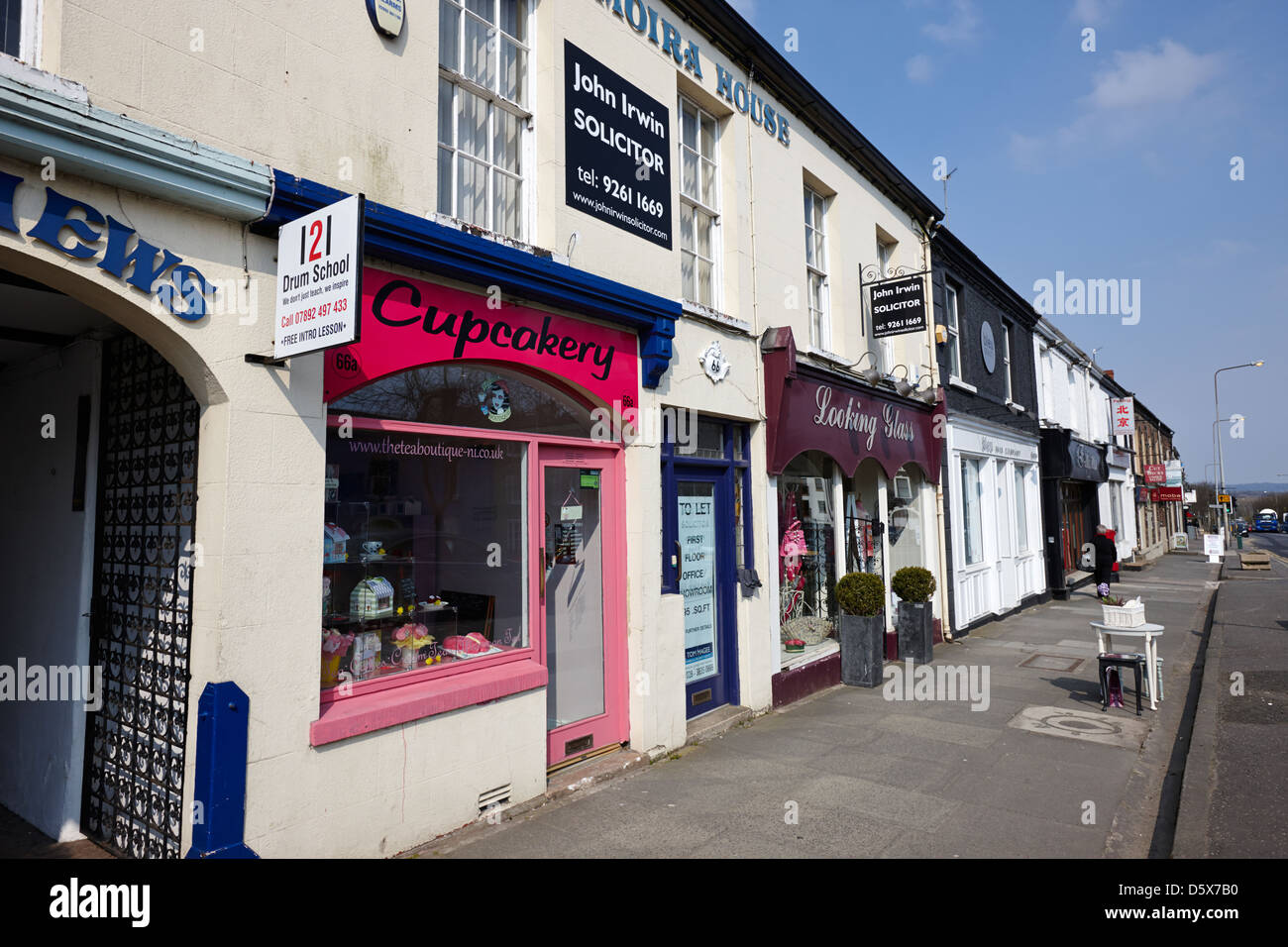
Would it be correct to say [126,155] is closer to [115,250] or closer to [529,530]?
[115,250]

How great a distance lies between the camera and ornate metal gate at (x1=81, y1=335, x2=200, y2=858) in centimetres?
411

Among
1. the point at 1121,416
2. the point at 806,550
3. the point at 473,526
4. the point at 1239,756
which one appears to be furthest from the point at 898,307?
the point at 1121,416

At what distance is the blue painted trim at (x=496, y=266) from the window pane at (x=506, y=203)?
446mm

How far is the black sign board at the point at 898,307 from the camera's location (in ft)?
32.7

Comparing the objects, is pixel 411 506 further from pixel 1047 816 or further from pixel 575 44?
pixel 1047 816

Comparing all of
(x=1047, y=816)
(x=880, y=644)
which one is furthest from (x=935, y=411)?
(x=1047, y=816)

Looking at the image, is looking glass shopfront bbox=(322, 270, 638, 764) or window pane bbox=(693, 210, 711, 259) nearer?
looking glass shopfront bbox=(322, 270, 638, 764)

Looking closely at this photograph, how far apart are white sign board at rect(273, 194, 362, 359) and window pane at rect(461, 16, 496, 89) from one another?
2353 millimetres

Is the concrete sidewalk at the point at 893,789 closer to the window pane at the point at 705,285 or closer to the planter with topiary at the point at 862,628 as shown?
the planter with topiary at the point at 862,628

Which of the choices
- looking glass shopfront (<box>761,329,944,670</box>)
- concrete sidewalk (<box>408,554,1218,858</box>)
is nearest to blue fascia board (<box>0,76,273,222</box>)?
concrete sidewalk (<box>408,554,1218,858</box>)

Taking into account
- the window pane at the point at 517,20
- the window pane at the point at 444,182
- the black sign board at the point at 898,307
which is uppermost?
the window pane at the point at 517,20

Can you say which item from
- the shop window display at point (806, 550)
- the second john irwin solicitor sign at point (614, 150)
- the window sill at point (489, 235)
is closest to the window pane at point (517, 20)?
the second john irwin solicitor sign at point (614, 150)

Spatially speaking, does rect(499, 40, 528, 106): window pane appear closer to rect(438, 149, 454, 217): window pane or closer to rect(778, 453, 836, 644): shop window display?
rect(438, 149, 454, 217): window pane

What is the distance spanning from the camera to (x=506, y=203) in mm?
5809
